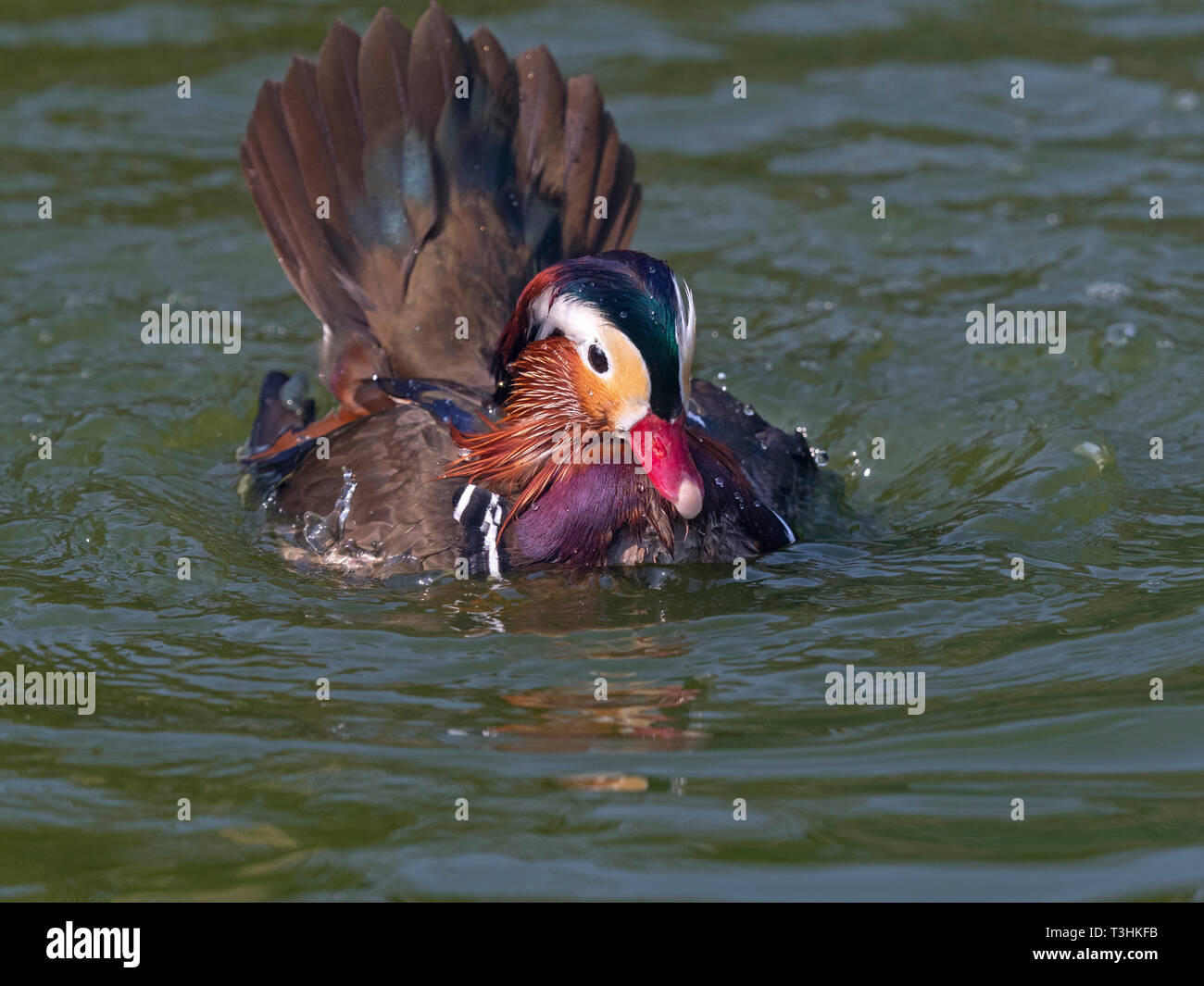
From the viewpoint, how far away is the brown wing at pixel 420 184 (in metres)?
6.02

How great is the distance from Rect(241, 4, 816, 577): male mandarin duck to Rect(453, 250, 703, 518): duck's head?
13 millimetres

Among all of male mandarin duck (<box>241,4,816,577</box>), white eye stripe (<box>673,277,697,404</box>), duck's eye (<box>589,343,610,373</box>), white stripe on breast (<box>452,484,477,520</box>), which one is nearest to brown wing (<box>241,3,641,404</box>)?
male mandarin duck (<box>241,4,816,577</box>)

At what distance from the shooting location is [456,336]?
6051mm

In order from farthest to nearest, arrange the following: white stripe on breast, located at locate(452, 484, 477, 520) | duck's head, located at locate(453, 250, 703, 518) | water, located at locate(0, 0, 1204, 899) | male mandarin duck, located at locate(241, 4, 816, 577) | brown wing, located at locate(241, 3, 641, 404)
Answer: brown wing, located at locate(241, 3, 641, 404) → white stripe on breast, located at locate(452, 484, 477, 520) → male mandarin duck, located at locate(241, 4, 816, 577) → duck's head, located at locate(453, 250, 703, 518) → water, located at locate(0, 0, 1204, 899)

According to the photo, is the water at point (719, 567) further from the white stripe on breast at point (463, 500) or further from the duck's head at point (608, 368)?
the duck's head at point (608, 368)

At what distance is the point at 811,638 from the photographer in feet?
15.7

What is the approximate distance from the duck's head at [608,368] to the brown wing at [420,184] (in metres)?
0.88

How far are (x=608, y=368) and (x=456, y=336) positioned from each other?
1.38 m

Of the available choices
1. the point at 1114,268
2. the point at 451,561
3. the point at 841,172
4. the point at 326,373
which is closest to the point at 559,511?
the point at 451,561

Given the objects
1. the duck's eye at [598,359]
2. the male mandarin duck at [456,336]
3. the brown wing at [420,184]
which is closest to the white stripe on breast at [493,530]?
the male mandarin duck at [456,336]

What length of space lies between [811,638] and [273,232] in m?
2.76

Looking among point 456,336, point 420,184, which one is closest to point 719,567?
point 456,336

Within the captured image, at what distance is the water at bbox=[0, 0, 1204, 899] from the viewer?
384cm

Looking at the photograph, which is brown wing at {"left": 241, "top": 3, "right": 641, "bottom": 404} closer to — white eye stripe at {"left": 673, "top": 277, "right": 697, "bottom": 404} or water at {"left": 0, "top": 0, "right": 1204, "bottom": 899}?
water at {"left": 0, "top": 0, "right": 1204, "bottom": 899}
